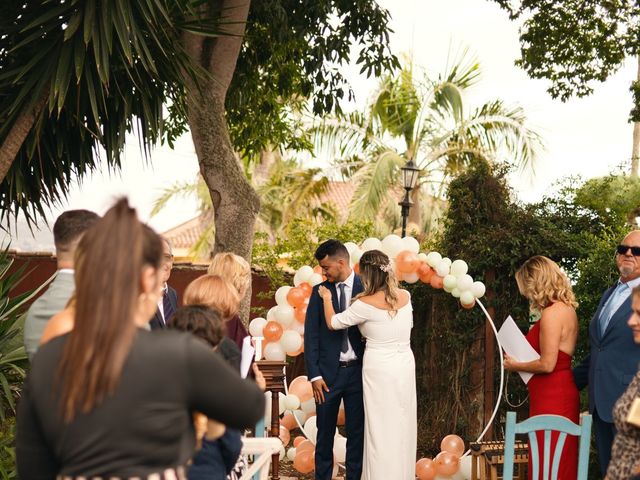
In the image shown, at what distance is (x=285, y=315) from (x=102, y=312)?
5650 millimetres

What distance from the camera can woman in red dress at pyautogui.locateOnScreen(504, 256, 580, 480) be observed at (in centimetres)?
502

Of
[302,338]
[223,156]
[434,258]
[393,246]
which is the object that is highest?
[223,156]

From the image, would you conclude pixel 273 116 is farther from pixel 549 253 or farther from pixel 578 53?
pixel 549 253

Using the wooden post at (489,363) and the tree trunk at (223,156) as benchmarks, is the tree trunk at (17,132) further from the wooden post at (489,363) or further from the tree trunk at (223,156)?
the wooden post at (489,363)

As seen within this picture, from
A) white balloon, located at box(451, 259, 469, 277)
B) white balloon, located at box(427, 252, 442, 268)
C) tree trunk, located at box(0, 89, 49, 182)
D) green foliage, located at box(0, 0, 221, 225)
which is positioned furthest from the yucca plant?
white balloon, located at box(451, 259, 469, 277)

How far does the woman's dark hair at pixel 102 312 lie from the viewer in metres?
1.93

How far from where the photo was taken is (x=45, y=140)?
7.90 m

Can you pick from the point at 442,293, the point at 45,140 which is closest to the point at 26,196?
the point at 45,140

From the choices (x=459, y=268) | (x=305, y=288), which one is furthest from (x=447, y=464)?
(x=305, y=288)

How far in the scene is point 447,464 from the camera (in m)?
6.70

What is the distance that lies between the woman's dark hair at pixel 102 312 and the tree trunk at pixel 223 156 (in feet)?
22.7

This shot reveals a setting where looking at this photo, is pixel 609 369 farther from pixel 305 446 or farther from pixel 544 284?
pixel 305 446

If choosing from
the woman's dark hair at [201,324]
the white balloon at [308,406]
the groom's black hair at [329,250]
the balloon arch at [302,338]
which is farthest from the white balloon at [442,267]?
the woman's dark hair at [201,324]

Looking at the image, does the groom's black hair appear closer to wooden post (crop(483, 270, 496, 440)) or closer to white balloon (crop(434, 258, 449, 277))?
white balloon (crop(434, 258, 449, 277))
